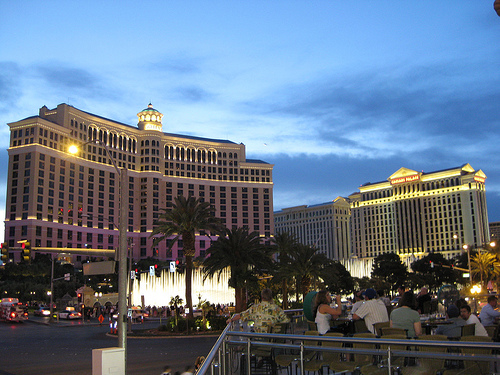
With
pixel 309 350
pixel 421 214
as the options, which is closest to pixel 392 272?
pixel 421 214

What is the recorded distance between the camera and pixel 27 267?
93750 mm

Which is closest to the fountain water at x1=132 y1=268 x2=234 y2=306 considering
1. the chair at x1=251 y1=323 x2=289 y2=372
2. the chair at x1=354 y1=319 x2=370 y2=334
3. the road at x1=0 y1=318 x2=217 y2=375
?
the road at x1=0 y1=318 x2=217 y2=375

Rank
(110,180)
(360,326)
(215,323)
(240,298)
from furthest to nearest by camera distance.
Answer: (110,180), (240,298), (215,323), (360,326)

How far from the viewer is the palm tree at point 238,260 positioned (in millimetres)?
→ 40375

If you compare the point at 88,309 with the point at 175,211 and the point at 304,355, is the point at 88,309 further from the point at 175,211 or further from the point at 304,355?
the point at 304,355

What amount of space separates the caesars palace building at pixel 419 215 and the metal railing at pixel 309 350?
147522mm

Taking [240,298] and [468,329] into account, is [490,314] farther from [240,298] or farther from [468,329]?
[240,298]

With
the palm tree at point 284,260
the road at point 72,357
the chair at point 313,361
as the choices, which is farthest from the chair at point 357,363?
the palm tree at point 284,260

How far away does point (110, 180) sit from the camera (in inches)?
5605

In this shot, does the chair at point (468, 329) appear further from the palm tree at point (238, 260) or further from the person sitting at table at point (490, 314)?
the palm tree at point (238, 260)

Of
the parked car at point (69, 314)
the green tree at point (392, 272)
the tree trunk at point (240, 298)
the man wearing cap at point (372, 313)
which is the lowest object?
the parked car at point (69, 314)

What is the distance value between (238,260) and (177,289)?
1976 inches

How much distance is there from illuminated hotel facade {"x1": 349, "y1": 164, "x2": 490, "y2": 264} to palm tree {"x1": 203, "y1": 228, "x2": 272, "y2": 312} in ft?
407

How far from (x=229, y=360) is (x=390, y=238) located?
18307 centimetres
